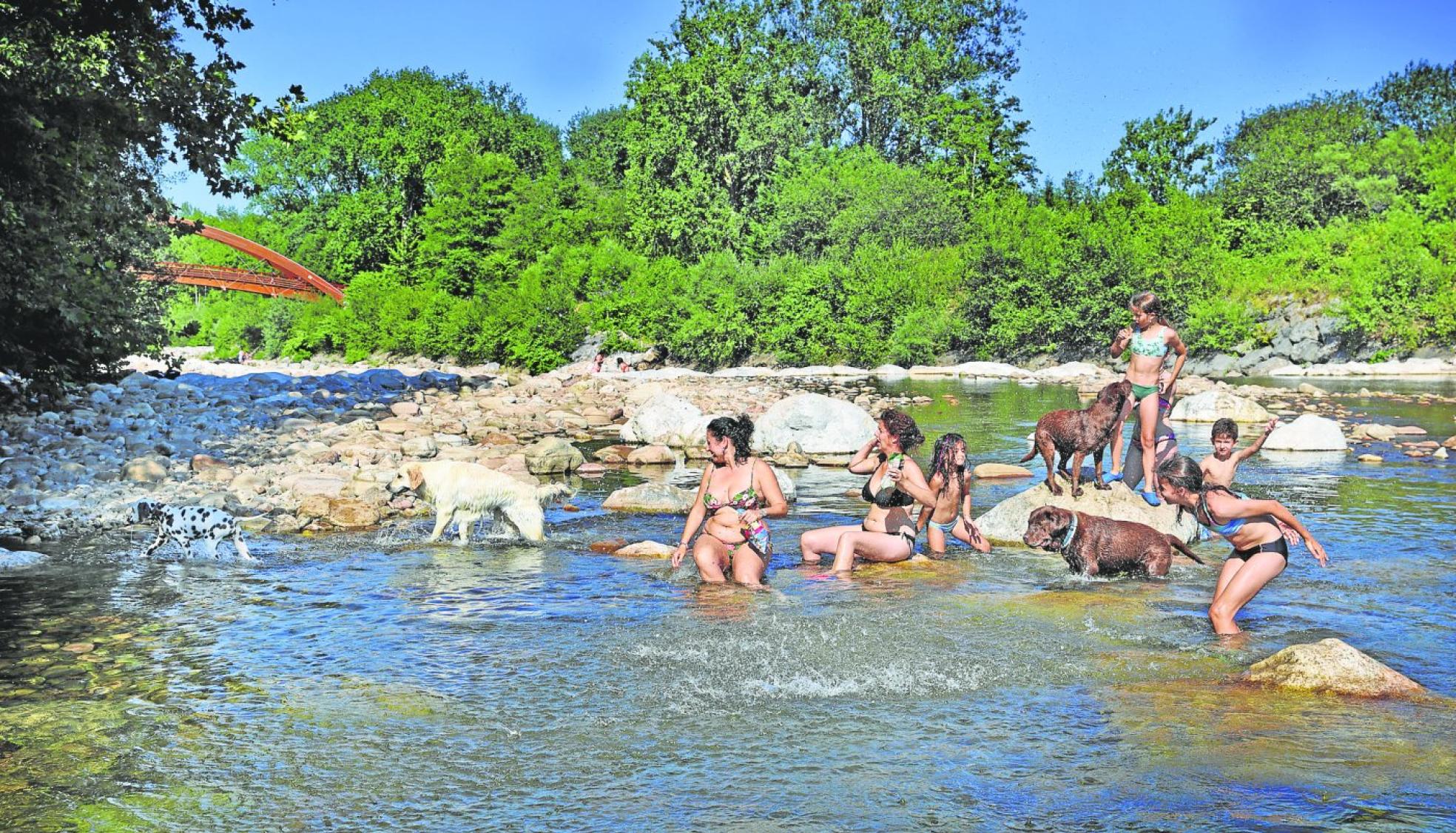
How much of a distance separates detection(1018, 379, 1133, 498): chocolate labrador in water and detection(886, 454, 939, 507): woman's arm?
60.8 inches

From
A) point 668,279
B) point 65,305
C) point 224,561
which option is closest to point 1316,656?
point 224,561

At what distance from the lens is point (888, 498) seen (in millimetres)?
11680

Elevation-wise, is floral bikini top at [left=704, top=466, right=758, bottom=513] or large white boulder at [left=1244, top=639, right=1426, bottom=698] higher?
floral bikini top at [left=704, top=466, right=758, bottom=513]

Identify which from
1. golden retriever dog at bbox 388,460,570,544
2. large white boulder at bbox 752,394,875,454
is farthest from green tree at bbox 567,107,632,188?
golden retriever dog at bbox 388,460,570,544

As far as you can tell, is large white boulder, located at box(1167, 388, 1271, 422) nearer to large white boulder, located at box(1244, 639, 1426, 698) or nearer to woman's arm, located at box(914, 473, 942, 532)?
woman's arm, located at box(914, 473, 942, 532)

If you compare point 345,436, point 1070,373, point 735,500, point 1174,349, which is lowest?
point 735,500

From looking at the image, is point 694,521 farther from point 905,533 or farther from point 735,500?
point 905,533

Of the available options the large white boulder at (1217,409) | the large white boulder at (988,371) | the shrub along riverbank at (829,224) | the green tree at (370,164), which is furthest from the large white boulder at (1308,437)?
the green tree at (370,164)

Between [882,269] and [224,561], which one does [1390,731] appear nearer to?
[224,561]

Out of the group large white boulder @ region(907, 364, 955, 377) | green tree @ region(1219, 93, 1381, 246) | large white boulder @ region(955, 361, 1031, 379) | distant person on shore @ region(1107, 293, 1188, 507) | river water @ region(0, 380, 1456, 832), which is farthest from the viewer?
green tree @ region(1219, 93, 1381, 246)

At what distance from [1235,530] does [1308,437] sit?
14.8 meters

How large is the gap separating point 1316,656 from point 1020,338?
5450cm

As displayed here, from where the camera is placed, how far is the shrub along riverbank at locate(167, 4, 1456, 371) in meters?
57.8

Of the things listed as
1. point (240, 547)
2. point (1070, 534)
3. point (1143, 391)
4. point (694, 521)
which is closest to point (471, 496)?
point (240, 547)
